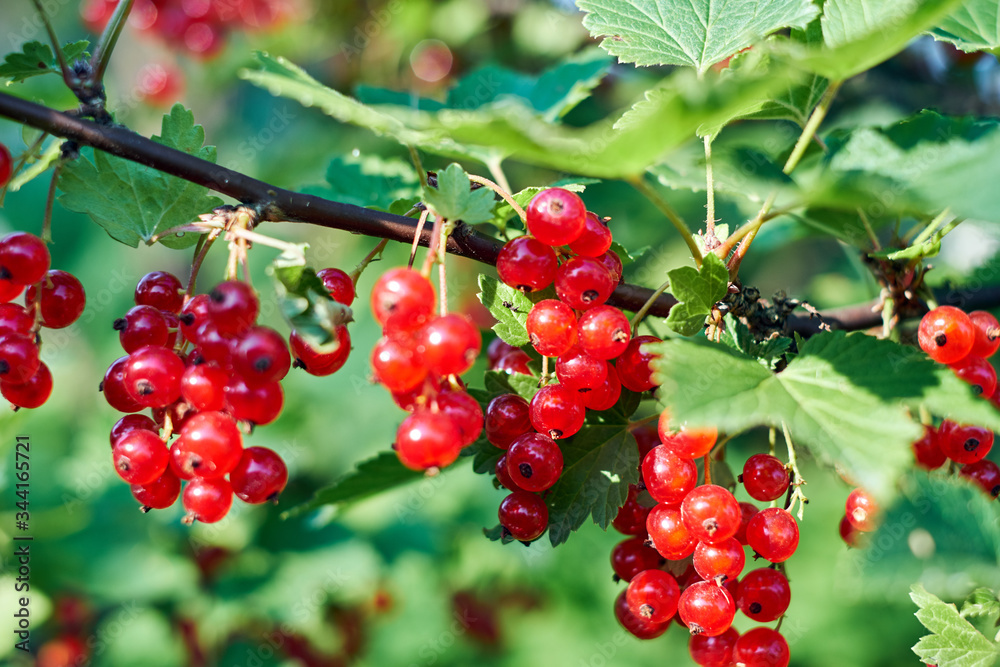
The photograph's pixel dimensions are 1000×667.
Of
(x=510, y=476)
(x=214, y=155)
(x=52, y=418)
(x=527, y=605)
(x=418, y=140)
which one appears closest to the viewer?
(x=418, y=140)

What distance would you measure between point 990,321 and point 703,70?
667mm

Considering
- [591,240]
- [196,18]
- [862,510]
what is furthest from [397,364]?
[196,18]

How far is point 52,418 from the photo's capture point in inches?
128

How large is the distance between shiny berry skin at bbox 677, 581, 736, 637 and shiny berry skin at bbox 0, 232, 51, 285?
1106mm

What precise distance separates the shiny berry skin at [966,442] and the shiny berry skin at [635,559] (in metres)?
0.50

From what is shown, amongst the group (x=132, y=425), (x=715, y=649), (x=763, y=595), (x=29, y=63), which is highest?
(x=29, y=63)

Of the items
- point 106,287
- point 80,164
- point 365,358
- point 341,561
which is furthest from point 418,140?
point 106,287

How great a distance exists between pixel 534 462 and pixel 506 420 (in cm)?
10

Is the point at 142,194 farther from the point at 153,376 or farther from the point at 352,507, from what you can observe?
the point at 352,507

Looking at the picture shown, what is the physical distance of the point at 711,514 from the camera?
99cm

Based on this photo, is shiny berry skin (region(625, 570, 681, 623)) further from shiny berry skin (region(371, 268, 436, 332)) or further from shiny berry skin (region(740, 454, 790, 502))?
shiny berry skin (region(371, 268, 436, 332))

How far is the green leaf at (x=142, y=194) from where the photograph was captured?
1181 mm

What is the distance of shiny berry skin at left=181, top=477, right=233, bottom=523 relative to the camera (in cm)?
99

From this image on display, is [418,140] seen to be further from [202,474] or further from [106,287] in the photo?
[106,287]
